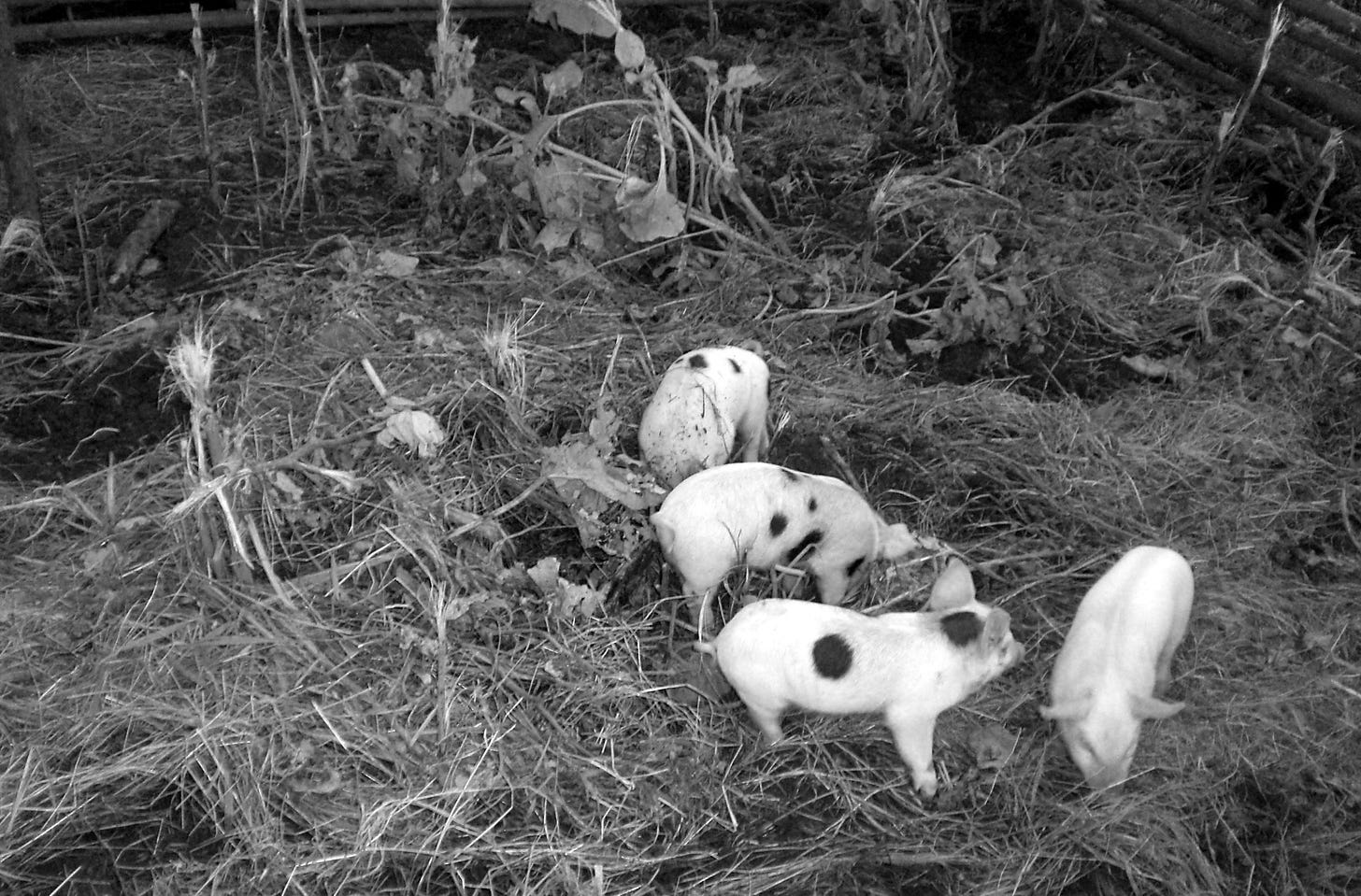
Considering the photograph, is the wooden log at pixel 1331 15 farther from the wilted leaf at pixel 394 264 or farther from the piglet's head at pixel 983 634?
the wilted leaf at pixel 394 264

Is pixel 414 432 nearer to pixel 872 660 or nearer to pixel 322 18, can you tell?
pixel 872 660

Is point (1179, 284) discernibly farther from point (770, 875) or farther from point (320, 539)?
point (320, 539)

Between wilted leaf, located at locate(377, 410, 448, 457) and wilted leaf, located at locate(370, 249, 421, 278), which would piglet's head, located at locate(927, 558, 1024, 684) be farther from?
wilted leaf, located at locate(370, 249, 421, 278)

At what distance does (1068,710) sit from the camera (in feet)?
10.4

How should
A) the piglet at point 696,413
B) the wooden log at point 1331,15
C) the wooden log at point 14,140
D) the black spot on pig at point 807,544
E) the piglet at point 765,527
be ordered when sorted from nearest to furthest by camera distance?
the piglet at point 765,527
the black spot on pig at point 807,544
the piglet at point 696,413
the wooden log at point 14,140
the wooden log at point 1331,15

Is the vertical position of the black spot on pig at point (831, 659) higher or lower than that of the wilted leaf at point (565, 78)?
lower

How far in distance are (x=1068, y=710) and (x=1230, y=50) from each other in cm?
378

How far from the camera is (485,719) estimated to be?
3.27 metres

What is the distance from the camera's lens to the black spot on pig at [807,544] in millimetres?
3504

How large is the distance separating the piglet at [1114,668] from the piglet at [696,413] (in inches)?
45.1

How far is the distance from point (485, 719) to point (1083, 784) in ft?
5.19

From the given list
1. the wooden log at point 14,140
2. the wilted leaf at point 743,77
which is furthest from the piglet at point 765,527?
the wooden log at point 14,140

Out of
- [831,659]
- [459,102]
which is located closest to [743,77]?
[459,102]

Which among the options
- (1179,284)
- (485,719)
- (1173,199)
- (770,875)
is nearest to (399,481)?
(485,719)
